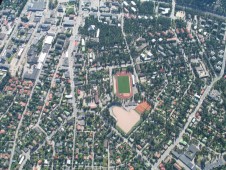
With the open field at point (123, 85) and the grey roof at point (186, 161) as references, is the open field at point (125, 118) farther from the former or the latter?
the grey roof at point (186, 161)

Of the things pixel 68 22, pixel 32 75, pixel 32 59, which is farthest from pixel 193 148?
pixel 68 22

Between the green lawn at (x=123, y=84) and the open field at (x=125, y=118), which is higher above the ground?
the green lawn at (x=123, y=84)

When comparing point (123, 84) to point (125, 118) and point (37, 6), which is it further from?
point (37, 6)

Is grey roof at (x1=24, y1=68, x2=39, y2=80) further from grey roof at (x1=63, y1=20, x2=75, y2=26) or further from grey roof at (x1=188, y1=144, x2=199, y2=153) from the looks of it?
grey roof at (x1=188, y1=144, x2=199, y2=153)

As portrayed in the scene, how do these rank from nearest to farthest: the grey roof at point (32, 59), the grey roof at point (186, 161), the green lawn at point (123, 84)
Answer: the grey roof at point (186, 161) → the green lawn at point (123, 84) → the grey roof at point (32, 59)

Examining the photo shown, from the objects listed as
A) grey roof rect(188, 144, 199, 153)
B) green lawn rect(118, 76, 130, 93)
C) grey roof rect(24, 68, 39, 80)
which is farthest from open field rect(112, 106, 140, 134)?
grey roof rect(24, 68, 39, 80)

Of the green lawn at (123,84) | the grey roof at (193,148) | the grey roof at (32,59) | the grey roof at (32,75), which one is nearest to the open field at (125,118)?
the green lawn at (123,84)

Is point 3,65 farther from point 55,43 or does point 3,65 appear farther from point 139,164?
point 139,164
